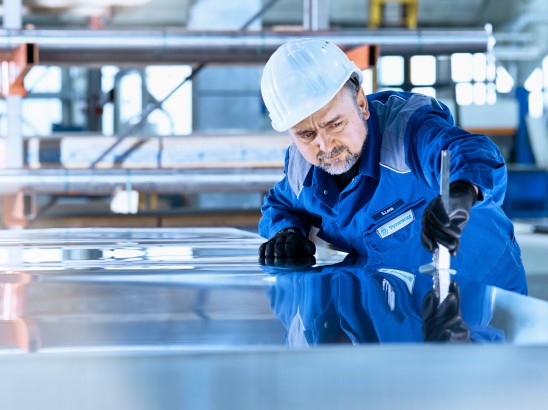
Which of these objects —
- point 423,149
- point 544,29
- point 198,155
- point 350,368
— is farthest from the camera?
point 544,29

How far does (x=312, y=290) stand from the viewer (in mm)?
1138

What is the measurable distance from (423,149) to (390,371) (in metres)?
1.07

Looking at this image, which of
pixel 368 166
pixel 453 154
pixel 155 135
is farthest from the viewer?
pixel 155 135

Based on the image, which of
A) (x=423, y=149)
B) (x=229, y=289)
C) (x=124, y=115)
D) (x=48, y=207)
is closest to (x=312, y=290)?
(x=229, y=289)

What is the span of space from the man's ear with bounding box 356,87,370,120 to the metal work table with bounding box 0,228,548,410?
28.4 inches

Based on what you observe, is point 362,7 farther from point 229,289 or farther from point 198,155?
point 229,289

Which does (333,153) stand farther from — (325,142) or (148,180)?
(148,180)

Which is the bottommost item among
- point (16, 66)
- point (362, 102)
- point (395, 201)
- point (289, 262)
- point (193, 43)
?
point (289, 262)

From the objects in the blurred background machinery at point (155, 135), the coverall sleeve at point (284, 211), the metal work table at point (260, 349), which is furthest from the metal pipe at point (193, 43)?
the metal work table at point (260, 349)

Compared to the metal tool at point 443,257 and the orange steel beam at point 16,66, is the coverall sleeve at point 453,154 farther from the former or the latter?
the orange steel beam at point 16,66

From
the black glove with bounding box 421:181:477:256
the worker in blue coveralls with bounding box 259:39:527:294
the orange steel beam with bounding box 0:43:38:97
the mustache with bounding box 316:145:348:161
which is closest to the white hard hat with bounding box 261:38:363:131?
the worker in blue coveralls with bounding box 259:39:527:294

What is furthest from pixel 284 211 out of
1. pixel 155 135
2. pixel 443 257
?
pixel 155 135

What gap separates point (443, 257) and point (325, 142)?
508 mm

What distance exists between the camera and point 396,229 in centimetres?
188
